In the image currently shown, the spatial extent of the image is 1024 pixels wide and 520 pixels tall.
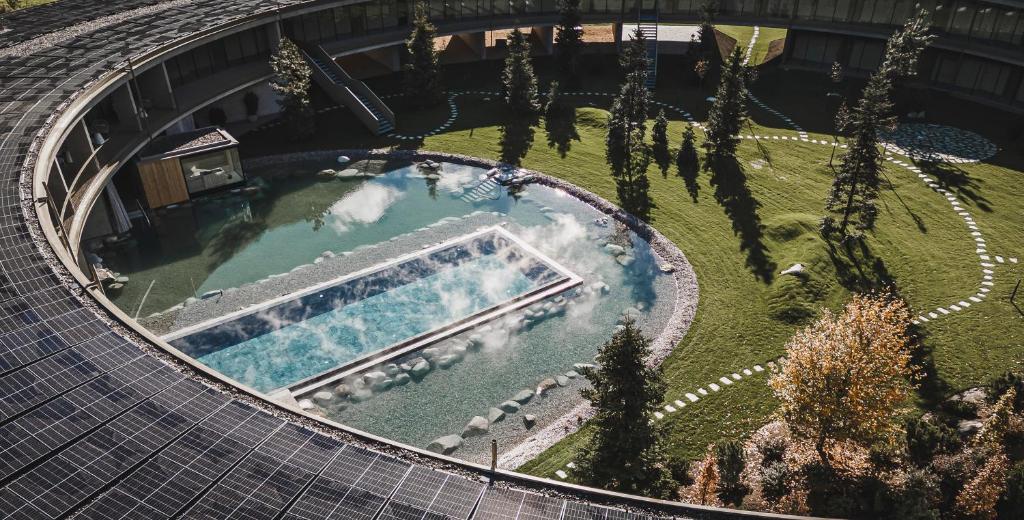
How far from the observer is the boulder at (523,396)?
28297mm

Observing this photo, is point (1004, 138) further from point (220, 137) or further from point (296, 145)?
point (220, 137)

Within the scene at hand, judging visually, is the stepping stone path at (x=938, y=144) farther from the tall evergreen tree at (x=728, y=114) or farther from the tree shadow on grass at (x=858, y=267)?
the tree shadow on grass at (x=858, y=267)

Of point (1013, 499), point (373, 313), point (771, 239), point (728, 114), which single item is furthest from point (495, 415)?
point (728, 114)

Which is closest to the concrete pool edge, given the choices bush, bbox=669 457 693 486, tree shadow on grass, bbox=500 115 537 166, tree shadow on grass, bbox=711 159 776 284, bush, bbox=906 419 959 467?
tree shadow on grass, bbox=500 115 537 166

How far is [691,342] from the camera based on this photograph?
3075 cm

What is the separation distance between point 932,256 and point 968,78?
2578cm

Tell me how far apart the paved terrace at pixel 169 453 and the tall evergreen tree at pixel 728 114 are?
1258 inches

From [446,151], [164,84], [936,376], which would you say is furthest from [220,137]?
[936,376]

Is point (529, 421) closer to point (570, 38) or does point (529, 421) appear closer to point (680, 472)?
point (680, 472)

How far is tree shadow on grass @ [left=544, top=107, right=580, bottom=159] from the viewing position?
4841 cm

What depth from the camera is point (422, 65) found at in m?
52.1

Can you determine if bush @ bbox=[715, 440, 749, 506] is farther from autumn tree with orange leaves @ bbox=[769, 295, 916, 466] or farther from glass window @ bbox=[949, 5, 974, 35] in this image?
glass window @ bbox=[949, 5, 974, 35]

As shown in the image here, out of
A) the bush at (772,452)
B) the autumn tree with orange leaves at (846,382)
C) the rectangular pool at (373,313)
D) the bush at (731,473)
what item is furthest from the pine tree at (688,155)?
the bush at (731,473)

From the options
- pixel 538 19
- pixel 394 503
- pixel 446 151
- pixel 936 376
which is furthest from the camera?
pixel 538 19
